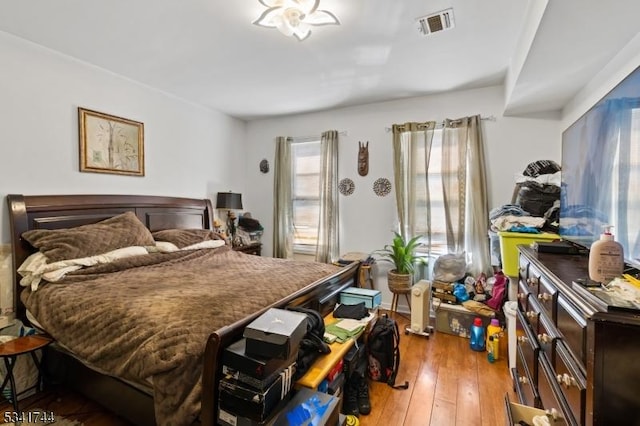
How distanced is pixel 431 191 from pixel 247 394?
2.99 meters

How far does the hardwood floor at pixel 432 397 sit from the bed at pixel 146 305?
142mm

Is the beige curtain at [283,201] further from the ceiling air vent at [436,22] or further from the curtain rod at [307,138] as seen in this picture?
the ceiling air vent at [436,22]

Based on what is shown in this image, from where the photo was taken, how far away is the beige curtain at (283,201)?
4.33m

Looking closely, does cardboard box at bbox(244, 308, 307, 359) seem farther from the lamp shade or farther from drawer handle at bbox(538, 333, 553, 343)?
the lamp shade

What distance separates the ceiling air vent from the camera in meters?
2.02

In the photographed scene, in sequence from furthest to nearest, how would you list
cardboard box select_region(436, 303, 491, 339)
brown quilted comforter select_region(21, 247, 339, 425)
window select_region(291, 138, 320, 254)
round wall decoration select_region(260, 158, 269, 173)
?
round wall decoration select_region(260, 158, 269, 173), window select_region(291, 138, 320, 254), cardboard box select_region(436, 303, 491, 339), brown quilted comforter select_region(21, 247, 339, 425)

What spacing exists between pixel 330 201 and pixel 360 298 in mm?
1809

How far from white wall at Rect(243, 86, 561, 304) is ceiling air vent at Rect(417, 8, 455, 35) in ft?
4.60

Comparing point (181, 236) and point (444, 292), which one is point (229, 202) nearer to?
point (181, 236)

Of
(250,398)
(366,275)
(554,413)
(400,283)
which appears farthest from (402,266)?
(250,398)

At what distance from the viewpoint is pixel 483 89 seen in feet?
10.7

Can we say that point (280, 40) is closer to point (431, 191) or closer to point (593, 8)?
point (593, 8)

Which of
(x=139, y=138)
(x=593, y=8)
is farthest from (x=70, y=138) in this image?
(x=593, y=8)

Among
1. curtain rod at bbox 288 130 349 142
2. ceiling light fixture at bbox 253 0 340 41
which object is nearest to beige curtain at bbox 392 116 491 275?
curtain rod at bbox 288 130 349 142
